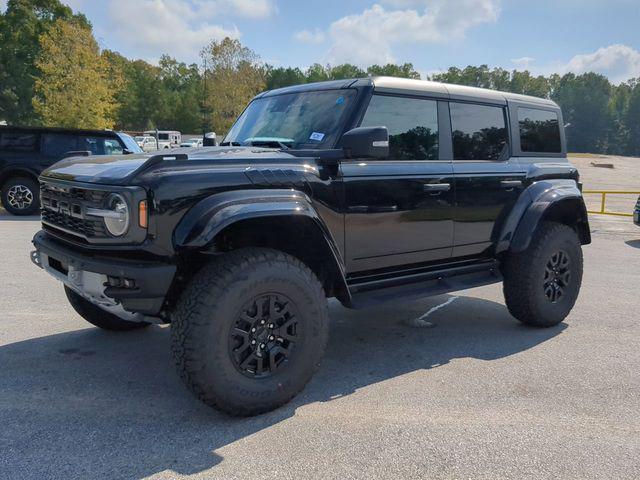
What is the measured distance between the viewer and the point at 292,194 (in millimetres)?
3215

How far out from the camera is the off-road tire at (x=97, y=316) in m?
4.29

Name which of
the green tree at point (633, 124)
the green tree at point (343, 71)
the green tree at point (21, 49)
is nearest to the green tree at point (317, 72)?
the green tree at point (343, 71)

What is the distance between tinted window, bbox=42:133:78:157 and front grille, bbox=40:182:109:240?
9.28 metres

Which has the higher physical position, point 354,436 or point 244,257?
point 244,257

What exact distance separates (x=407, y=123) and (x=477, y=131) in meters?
0.84

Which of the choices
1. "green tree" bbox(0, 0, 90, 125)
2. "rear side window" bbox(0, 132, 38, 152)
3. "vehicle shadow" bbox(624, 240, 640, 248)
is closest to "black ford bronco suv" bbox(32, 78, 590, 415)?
"vehicle shadow" bbox(624, 240, 640, 248)

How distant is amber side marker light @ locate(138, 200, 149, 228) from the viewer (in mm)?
2828

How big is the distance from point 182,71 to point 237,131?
95.6 m

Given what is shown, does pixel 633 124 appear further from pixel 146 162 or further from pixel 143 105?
Answer: pixel 146 162

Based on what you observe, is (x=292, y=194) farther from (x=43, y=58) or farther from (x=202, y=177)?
(x=43, y=58)

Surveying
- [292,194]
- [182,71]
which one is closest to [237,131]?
[292,194]

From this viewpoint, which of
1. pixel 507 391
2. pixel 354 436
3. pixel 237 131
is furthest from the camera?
pixel 237 131

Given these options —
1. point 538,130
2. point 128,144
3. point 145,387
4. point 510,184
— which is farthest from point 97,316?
point 128,144

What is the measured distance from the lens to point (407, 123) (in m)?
4.03
